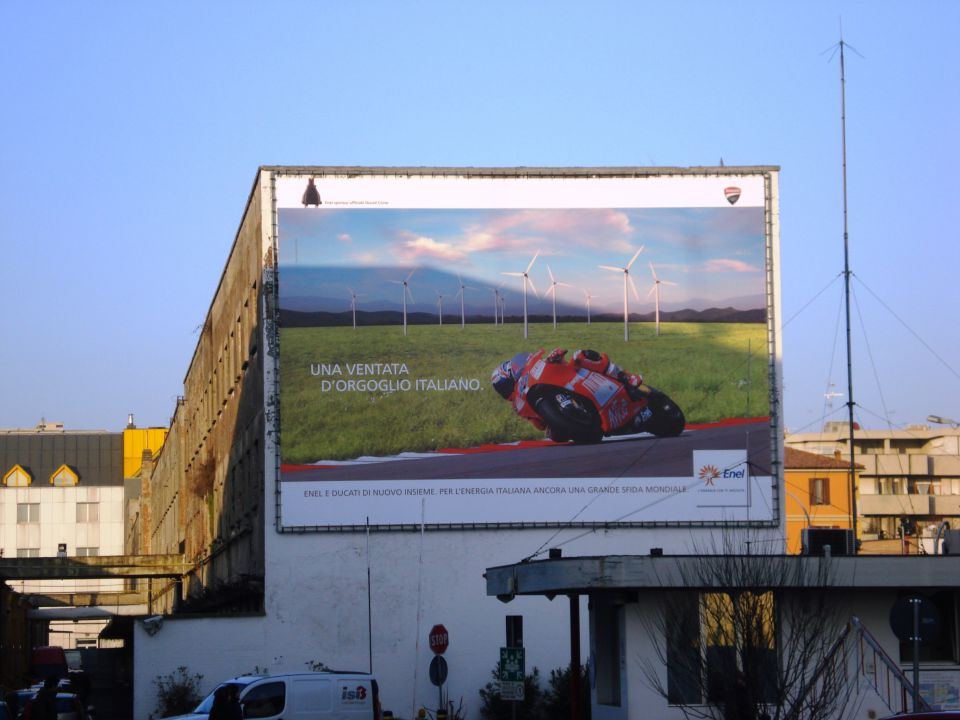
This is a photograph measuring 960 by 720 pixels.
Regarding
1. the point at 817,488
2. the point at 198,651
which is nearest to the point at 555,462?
the point at 198,651

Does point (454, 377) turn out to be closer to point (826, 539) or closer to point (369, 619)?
point (369, 619)

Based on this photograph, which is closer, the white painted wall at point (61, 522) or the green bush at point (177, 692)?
the green bush at point (177, 692)

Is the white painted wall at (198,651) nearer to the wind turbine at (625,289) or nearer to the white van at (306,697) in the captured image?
the white van at (306,697)

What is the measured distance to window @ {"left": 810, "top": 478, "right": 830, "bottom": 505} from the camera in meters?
84.6

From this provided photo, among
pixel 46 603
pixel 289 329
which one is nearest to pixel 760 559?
pixel 289 329

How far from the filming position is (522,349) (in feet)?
132

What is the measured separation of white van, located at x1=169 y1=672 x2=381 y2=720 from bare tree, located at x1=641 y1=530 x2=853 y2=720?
20.2 feet

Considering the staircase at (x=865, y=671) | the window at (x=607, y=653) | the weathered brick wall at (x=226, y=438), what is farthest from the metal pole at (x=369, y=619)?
the staircase at (x=865, y=671)

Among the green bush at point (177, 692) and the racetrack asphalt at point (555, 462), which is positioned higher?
the racetrack asphalt at point (555, 462)

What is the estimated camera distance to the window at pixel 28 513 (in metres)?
120

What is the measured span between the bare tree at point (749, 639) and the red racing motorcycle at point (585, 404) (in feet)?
56.9

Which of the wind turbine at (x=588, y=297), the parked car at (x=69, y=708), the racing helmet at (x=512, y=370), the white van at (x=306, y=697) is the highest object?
the wind turbine at (x=588, y=297)

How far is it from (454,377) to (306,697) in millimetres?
15483

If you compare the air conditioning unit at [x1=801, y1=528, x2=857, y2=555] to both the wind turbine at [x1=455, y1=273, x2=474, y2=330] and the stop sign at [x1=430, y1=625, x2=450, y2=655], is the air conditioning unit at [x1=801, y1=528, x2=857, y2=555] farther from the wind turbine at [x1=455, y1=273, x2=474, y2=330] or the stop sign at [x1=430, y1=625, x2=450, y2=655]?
the wind turbine at [x1=455, y1=273, x2=474, y2=330]
